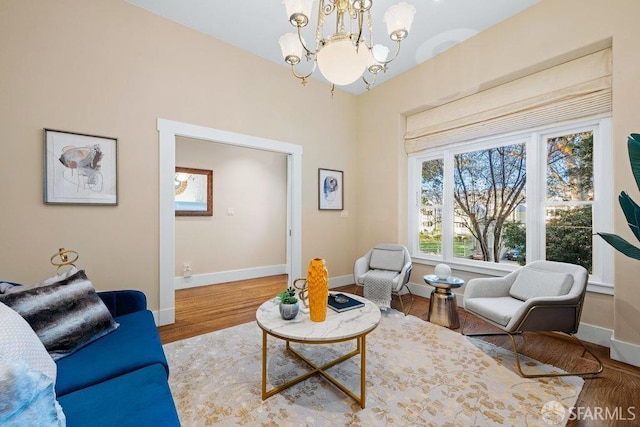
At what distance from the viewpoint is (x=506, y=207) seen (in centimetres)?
327

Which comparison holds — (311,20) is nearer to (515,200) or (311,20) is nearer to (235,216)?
(515,200)

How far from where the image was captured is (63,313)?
61.5 inches

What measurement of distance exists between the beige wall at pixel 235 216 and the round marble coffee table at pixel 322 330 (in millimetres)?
3054

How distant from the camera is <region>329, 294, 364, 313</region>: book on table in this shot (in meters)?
2.04


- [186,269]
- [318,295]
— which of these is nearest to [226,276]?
[186,269]

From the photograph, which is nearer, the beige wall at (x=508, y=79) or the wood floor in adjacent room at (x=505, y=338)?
the wood floor in adjacent room at (x=505, y=338)

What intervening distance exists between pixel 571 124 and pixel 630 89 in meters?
0.53

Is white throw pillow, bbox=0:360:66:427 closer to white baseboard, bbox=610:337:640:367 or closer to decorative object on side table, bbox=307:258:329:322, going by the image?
decorative object on side table, bbox=307:258:329:322

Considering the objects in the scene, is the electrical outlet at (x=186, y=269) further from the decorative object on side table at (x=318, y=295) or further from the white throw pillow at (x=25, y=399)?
Result: the white throw pillow at (x=25, y=399)

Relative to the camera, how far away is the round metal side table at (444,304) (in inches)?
115

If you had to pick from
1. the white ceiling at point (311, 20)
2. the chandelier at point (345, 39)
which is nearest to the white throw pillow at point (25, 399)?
the chandelier at point (345, 39)

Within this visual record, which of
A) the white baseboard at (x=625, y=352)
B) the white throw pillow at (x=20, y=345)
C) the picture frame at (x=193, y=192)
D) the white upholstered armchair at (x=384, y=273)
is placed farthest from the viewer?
the picture frame at (x=193, y=192)

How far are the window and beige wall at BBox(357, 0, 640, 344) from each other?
0.30 m

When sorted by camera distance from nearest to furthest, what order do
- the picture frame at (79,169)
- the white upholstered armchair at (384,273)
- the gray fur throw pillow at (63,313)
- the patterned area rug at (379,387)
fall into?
the gray fur throw pillow at (63,313) < the patterned area rug at (379,387) < the picture frame at (79,169) < the white upholstered armchair at (384,273)
